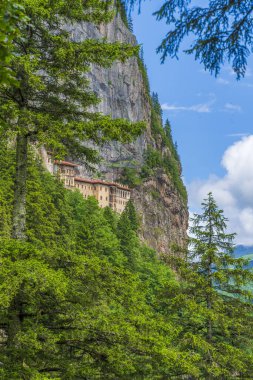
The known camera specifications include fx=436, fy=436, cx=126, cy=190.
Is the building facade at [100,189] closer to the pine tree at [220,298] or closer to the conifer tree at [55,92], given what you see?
the pine tree at [220,298]

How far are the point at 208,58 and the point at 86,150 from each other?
5869 mm

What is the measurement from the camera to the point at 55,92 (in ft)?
36.5

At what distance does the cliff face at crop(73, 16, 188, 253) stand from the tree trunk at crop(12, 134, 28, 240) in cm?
11418

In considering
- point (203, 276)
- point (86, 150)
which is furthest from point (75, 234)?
point (86, 150)

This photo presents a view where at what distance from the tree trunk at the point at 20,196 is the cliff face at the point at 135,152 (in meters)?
114

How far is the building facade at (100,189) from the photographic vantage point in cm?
11377

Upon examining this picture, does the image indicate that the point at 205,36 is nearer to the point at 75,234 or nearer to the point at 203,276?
the point at 203,276

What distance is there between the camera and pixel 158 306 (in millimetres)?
18188

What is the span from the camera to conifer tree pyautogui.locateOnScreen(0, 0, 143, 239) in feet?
32.1

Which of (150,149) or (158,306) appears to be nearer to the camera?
(158,306)

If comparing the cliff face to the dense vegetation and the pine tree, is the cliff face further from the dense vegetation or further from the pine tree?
the dense vegetation

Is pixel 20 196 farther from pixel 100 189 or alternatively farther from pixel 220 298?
pixel 100 189

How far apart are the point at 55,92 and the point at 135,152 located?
134 m

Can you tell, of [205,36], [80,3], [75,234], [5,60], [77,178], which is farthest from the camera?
[77,178]
